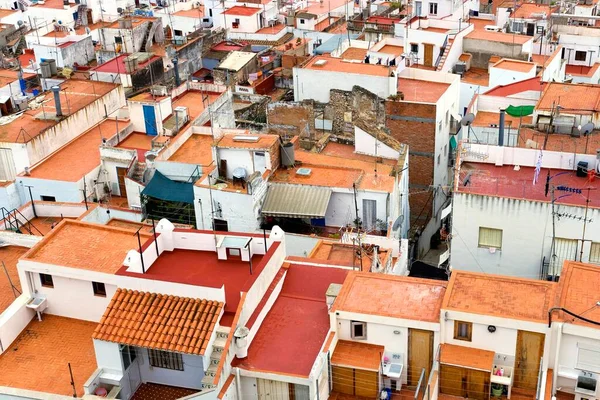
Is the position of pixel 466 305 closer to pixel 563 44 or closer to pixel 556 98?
pixel 556 98

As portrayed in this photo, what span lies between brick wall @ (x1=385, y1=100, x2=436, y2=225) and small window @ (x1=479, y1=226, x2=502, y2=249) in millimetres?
13509

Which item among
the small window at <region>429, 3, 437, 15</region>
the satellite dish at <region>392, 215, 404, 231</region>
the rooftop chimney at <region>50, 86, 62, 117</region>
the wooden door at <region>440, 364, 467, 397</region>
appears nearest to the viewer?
the wooden door at <region>440, 364, 467, 397</region>

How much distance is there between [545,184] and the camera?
4038 cm

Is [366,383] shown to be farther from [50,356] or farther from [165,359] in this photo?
[50,356]

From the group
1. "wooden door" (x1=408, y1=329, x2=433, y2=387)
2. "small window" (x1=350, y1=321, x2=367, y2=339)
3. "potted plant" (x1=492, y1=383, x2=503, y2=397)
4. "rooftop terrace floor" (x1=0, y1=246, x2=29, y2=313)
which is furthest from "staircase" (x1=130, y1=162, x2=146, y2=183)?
"potted plant" (x1=492, y1=383, x2=503, y2=397)

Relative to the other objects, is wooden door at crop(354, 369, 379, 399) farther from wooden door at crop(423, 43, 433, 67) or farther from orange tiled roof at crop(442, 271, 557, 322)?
wooden door at crop(423, 43, 433, 67)

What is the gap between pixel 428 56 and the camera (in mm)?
64188

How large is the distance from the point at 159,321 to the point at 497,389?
12.7m

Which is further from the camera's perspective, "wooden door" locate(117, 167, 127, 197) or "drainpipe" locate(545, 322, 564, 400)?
"wooden door" locate(117, 167, 127, 197)

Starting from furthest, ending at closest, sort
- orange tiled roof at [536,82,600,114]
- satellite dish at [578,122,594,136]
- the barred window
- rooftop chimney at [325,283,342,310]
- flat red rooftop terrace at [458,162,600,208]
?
1. orange tiled roof at [536,82,600,114]
2. satellite dish at [578,122,594,136]
3. flat red rooftop terrace at [458,162,600,208]
4. rooftop chimney at [325,283,342,310]
5. the barred window

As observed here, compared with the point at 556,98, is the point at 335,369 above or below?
below

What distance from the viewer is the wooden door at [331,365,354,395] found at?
29500 mm

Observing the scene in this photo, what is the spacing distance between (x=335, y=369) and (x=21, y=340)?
523 inches

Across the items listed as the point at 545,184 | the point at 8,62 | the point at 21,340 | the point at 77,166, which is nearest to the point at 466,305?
the point at 545,184
